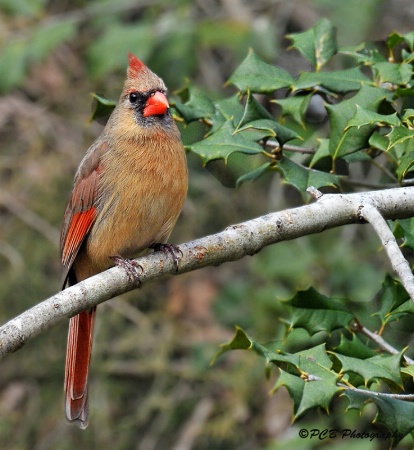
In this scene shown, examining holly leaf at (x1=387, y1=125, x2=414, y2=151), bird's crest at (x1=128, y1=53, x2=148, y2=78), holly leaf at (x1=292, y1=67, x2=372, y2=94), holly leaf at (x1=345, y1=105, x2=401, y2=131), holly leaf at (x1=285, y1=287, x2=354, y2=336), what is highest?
holly leaf at (x1=345, y1=105, x2=401, y2=131)

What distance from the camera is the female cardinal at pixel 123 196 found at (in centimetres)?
314

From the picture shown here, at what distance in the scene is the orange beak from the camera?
3.26m

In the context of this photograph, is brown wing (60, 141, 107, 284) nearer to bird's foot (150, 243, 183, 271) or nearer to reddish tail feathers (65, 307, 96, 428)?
reddish tail feathers (65, 307, 96, 428)

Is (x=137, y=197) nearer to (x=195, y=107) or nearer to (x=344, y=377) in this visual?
(x=195, y=107)

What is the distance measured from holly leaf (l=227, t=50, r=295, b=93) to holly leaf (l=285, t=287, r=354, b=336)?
2.21ft

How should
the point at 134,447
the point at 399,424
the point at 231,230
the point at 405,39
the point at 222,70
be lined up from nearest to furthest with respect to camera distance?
the point at 399,424 → the point at 231,230 → the point at 405,39 → the point at 134,447 → the point at 222,70

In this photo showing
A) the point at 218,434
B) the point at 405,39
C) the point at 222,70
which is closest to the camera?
the point at 405,39

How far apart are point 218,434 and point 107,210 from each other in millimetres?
2082

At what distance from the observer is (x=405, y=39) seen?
8.98 ft

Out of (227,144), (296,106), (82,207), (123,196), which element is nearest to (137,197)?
(123,196)

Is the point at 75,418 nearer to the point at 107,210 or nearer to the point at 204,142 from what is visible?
the point at 107,210

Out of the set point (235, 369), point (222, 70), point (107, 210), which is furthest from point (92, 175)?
point (222, 70)

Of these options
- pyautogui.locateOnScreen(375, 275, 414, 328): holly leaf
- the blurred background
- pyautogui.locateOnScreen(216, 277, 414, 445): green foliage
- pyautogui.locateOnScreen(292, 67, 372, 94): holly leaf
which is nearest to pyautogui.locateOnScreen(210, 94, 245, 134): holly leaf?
pyautogui.locateOnScreen(292, 67, 372, 94): holly leaf

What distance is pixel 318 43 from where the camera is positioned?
2881 mm
